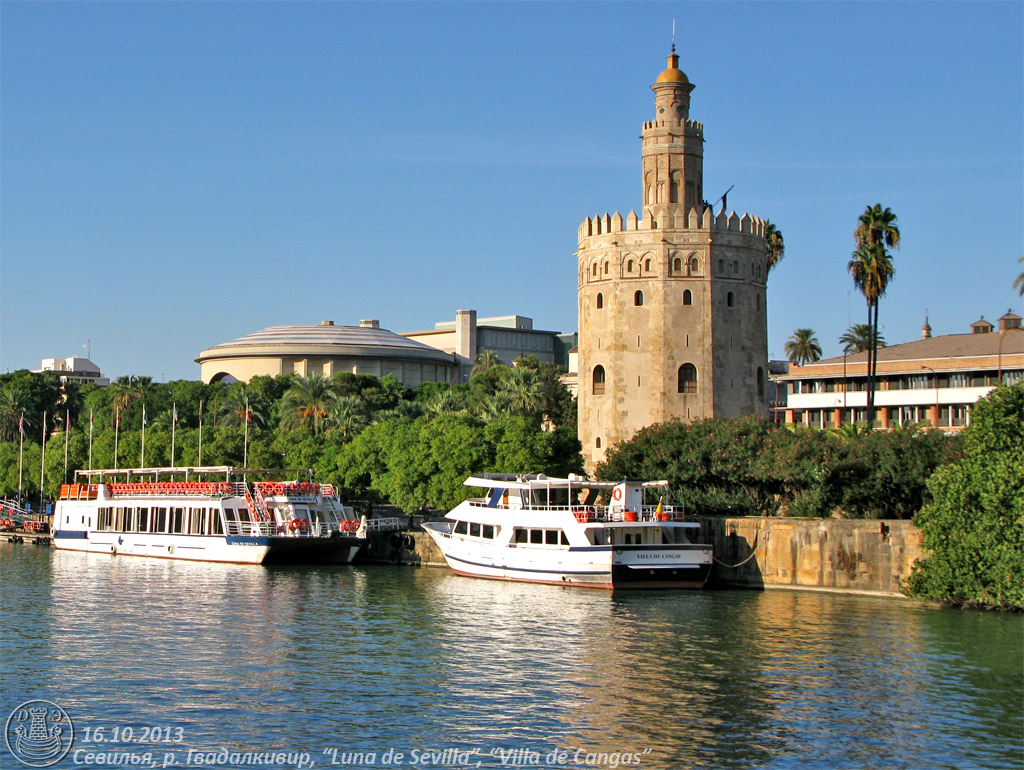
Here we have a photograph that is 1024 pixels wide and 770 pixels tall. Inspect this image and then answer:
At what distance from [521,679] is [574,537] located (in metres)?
17.3

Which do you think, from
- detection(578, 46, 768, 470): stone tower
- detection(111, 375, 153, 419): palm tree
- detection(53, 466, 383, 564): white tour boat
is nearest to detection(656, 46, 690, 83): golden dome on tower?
detection(578, 46, 768, 470): stone tower

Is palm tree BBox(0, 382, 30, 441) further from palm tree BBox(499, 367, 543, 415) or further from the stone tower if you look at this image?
the stone tower

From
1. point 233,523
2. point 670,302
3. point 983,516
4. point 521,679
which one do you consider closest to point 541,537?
point 983,516

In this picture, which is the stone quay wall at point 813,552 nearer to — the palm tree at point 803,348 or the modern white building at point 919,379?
the modern white building at point 919,379

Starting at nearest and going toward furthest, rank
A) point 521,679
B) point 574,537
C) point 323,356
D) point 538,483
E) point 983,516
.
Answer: point 521,679 < point 983,516 < point 574,537 < point 538,483 < point 323,356

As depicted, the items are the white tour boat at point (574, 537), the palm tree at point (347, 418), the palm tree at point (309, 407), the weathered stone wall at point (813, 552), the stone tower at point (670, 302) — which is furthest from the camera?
the palm tree at point (309, 407)

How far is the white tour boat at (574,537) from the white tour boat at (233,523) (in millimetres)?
8003

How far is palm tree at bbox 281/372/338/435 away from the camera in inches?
3307

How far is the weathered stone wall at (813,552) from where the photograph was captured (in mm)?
42125

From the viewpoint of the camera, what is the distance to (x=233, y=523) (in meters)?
58.5

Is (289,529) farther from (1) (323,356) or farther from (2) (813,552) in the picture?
(1) (323,356)

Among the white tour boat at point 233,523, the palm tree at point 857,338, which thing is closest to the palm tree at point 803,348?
the palm tree at point 857,338

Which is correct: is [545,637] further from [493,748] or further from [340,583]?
[340,583]

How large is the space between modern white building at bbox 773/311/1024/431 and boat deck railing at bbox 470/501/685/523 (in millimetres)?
25033
